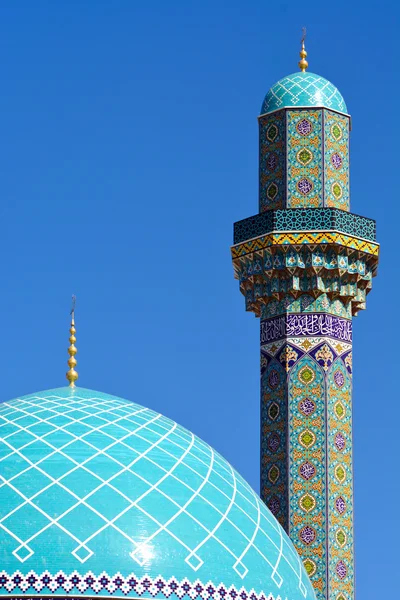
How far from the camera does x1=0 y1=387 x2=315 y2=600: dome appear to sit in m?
16.3

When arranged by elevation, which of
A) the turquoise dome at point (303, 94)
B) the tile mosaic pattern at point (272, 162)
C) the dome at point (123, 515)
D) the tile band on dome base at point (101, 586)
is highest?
the turquoise dome at point (303, 94)

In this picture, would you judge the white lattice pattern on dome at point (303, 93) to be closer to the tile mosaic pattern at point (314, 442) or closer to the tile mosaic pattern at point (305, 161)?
the tile mosaic pattern at point (305, 161)

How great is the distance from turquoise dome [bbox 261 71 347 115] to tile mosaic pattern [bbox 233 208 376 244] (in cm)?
135

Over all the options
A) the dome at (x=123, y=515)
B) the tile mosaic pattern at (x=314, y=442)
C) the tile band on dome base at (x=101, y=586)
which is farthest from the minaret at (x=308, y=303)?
the tile band on dome base at (x=101, y=586)

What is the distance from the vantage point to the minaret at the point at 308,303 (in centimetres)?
2189

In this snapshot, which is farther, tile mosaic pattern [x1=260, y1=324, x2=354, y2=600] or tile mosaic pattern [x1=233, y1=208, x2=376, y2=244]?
tile mosaic pattern [x1=233, y1=208, x2=376, y2=244]

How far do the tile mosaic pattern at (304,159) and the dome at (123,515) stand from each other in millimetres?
5278

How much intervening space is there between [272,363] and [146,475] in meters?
5.72

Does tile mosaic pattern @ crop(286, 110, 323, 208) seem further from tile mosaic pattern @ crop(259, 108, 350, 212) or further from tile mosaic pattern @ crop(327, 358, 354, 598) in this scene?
tile mosaic pattern @ crop(327, 358, 354, 598)

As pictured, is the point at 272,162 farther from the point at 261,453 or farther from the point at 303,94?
the point at 261,453

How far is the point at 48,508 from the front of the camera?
1659 cm

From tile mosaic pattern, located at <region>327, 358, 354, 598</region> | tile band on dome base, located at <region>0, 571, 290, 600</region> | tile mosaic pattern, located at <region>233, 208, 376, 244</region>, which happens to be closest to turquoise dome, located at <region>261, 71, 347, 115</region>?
tile mosaic pattern, located at <region>233, 208, 376, 244</region>

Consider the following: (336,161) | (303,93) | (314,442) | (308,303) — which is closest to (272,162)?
(336,161)

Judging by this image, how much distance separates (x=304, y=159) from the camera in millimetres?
→ 23078
